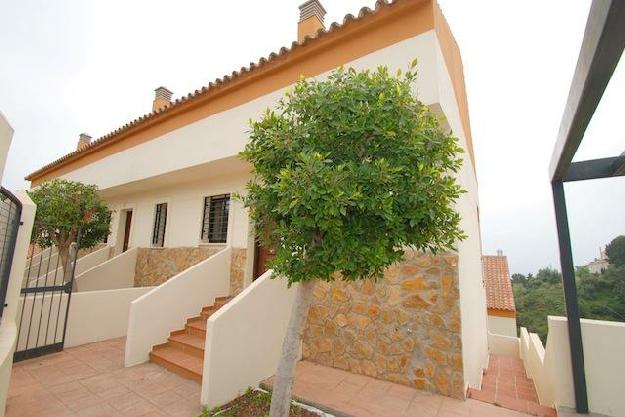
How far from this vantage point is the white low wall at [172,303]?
216 inches

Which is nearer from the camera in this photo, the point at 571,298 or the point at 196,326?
the point at 571,298

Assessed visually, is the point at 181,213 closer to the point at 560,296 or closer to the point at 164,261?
the point at 164,261

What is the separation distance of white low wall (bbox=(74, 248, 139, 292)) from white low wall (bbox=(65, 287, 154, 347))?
2612 millimetres

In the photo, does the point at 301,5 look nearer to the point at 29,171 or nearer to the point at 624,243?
the point at 624,243

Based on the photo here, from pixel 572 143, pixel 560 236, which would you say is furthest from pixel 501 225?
pixel 572 143

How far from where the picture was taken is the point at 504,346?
12.3 metres

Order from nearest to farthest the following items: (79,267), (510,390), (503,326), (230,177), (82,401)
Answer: (82,401), (510,390), (230,177), (79,267), (503,326)

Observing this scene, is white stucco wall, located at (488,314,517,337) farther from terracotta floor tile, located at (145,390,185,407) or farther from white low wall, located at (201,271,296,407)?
terracotta floor tile, located at (145,390,185,407)

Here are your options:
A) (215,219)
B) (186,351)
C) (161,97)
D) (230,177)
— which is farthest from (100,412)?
(161,97)

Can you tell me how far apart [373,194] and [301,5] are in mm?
6769

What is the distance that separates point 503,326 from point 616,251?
12.9 m

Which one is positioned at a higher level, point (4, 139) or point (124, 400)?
point (4, 139)

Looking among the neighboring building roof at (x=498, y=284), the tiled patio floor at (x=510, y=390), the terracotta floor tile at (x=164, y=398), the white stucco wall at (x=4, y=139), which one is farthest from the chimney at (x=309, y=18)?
the neighboring building roof at (x=498, y=284)

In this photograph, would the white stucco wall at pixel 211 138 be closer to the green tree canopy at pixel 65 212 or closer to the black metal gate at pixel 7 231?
the green tree canopy at pixel 65 212
